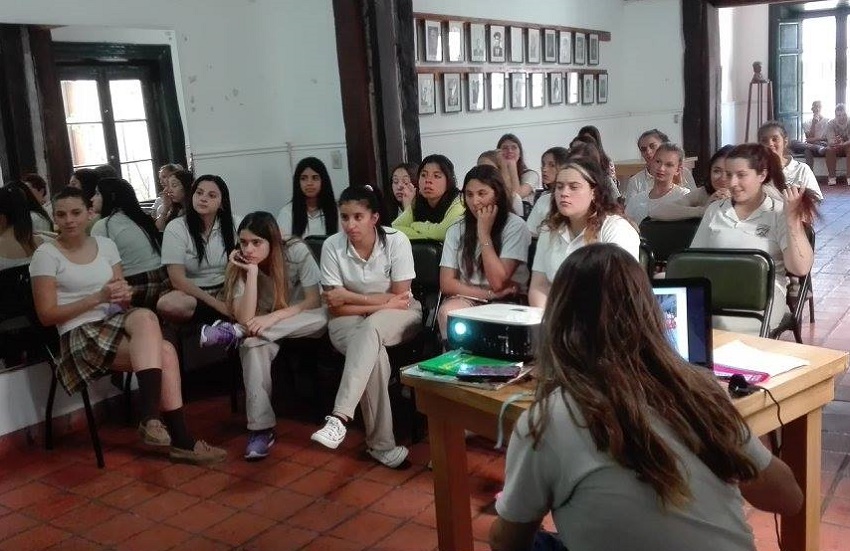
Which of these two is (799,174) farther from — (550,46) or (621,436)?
(621,436)

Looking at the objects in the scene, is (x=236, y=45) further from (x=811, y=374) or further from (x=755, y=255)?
(x=811, y=374)

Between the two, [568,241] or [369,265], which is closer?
[568,241]

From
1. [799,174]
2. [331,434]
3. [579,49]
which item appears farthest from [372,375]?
[579,49]

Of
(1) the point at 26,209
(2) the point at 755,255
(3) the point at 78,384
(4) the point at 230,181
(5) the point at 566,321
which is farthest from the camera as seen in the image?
(4) the point at 230,181

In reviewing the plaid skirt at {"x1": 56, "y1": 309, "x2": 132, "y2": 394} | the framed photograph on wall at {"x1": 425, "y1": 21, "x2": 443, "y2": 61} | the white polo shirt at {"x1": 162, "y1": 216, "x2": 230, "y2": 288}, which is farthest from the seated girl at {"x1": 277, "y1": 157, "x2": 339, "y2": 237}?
the framed photograph on wall at {"x1": 425, "y1": 21, "x2": 443, "y2": 61}

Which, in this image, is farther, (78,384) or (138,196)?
(138,196)

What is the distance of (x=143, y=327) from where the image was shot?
345 centimetres

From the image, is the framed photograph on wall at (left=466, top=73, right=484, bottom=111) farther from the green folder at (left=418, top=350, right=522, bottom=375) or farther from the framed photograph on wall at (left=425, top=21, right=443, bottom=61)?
the green folder at (left=418, top=350, right=522, bottom=375)

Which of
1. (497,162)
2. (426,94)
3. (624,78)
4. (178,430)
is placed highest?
(624,78)

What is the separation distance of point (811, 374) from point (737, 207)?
154 centimetres

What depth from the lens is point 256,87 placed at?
5406 mm

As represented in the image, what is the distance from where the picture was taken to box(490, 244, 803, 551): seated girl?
1.29 meters

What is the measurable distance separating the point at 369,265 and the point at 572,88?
488 centimetres

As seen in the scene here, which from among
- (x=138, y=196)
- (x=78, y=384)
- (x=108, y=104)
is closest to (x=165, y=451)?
(x=78, y=384)
